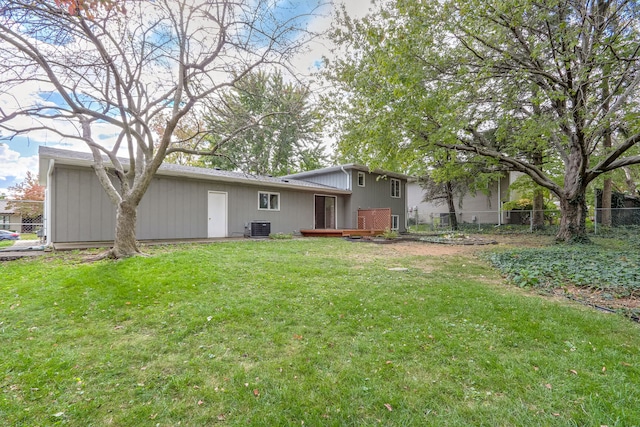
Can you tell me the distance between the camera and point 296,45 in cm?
559

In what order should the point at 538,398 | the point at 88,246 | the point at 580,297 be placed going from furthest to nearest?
the point at 88,246, the point at 580,297, the point at 538,398

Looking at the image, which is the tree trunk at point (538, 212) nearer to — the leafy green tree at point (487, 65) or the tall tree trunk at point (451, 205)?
the tall tree trunk at point (451, 205)

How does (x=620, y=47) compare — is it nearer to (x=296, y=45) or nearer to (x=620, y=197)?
(x=296, y=45)

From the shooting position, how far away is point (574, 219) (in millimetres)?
9930

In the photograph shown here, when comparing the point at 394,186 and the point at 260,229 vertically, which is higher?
the point at 394,186

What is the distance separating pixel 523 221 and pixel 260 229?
16.4 m

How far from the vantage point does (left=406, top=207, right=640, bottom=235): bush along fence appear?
13.6 metres

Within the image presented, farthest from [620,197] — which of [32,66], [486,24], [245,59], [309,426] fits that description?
[32,66]

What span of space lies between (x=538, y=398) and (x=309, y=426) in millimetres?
1538

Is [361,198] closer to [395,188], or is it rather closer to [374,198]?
[374,198]

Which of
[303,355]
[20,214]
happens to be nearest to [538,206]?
[303,355]

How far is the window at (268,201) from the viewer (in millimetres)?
12656

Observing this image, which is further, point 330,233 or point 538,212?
point 538,212

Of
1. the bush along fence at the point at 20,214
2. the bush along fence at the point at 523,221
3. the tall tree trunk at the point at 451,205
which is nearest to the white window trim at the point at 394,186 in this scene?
the bush along fence at the point at 523,221
